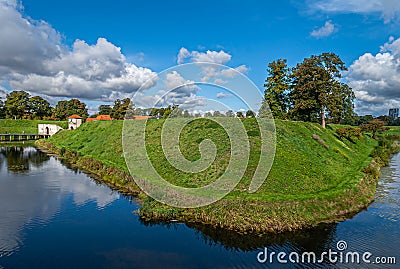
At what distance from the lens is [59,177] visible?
29484 mm

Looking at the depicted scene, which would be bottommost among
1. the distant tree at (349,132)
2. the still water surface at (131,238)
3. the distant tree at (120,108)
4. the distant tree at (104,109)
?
the still water surface at (131,238)

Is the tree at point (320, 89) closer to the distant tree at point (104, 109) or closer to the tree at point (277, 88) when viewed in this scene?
the tree at point (277, 88)

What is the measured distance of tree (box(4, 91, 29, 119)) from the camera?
97.4 meters

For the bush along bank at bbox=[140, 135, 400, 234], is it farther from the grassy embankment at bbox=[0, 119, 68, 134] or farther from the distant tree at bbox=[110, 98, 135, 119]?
the grassy embankment at bbox=[0, 119, 68, 134]

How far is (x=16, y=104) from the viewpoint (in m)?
98.1

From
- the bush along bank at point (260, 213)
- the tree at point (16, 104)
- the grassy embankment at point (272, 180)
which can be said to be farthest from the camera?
the tree at point (16, 104)

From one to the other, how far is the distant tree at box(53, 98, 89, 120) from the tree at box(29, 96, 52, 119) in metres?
3.67

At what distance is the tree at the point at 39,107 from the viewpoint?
104m

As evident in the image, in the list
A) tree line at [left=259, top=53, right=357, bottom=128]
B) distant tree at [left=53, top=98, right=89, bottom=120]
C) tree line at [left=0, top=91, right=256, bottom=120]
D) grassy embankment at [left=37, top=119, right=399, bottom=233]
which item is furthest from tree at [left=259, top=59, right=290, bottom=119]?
distant tree at [left=53, top=98, right=89, bottom=120]

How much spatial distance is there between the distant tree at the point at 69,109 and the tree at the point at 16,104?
11.8 m

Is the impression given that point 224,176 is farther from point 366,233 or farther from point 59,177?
point 59,177

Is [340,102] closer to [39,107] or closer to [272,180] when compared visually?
[272,180]

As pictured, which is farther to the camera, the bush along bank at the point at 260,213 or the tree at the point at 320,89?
the tree at the point at 320,89

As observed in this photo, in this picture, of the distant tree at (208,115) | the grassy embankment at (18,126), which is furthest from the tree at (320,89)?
the grassy embankment at (18,126)
